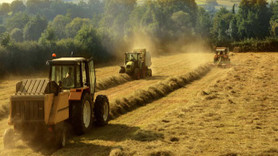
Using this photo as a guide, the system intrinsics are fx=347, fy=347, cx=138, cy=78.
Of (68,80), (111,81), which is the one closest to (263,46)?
(111,81)

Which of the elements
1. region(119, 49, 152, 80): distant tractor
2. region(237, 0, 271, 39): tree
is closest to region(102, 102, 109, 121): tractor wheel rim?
region(119, 49, 152, 80): distant tractor

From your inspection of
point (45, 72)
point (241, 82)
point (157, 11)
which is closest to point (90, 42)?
point (45, 72)

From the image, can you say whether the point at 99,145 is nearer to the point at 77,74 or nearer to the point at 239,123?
the point at 77,74

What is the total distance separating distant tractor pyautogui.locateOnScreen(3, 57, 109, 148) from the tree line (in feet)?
76.9

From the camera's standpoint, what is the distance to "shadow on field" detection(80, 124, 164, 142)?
10470 millimetres

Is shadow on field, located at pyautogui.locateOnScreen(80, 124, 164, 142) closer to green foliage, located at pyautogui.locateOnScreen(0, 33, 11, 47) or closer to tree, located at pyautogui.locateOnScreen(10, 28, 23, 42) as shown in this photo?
green foliage, located at pyautogui.locateOnScreen(0, 33, 11, 47)

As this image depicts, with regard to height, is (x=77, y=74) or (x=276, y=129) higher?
(x=77, y=74)

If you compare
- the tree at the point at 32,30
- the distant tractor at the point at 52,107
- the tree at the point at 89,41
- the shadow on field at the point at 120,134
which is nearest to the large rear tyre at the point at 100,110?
the shadow on field at the point at 120,134

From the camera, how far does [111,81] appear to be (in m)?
26.0

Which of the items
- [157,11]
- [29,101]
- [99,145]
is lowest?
[99,145]

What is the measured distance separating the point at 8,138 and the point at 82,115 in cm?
229

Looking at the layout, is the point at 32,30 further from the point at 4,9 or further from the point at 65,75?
the point at 65,75

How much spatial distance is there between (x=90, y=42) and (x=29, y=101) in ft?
116

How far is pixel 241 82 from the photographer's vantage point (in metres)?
23.0
